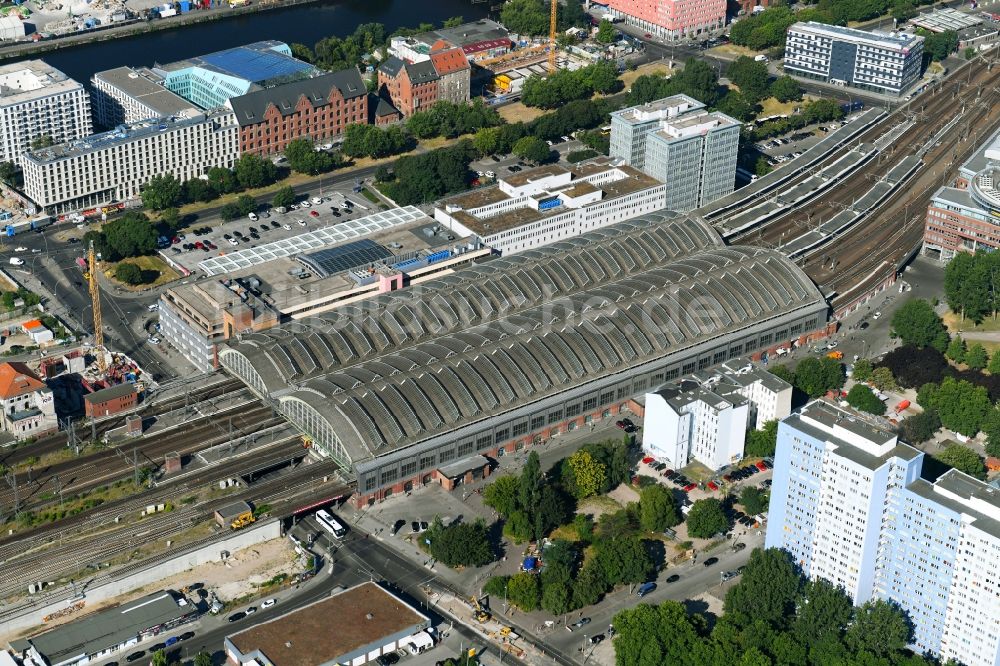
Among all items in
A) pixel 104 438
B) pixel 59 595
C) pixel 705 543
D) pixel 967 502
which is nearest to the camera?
pixel 967 502

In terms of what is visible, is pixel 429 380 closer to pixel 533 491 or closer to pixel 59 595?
pixel 533 491

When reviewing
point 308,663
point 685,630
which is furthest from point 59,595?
point 685,630

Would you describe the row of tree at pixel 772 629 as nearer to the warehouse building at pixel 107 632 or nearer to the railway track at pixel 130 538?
the railway track at pixel 130 538

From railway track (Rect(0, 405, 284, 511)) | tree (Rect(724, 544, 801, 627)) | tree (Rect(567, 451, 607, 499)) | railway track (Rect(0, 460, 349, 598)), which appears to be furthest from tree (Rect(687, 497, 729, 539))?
railway track (Rect(0, 405, 284, 511))

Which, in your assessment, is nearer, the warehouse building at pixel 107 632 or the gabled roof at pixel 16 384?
the warehouse building at pixel 107 632

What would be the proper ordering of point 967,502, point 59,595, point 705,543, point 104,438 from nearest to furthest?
point 967,502, point 59,595, point 705,543, point 104,438

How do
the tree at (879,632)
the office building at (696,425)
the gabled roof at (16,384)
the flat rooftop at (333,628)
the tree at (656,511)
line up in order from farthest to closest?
the gabled roof at (16,384) → the office building at (696,425) → the tree at (656,511) → the tree at (879,632) → the flat rooftop at (333,628)

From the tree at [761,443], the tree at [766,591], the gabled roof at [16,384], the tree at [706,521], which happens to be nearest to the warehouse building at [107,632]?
the gabled roof at [16,384]
